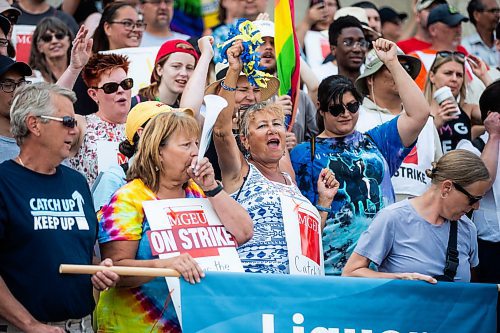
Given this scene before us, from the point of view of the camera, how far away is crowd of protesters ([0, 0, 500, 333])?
5.89m

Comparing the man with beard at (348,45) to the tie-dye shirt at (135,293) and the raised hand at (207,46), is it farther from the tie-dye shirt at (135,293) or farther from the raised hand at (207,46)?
the tie-dye shirt at (135,293)

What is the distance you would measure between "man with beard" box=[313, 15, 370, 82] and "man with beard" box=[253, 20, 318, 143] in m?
0.71

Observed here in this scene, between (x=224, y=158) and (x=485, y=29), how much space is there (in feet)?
20.3

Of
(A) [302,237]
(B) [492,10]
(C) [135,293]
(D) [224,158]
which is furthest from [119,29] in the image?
(B) [492,10]

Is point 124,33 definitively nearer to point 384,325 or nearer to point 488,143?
point 488,143

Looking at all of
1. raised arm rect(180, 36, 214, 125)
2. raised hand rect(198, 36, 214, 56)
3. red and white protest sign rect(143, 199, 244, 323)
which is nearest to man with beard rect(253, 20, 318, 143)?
raised hand rect(198, 36, 214, 56)

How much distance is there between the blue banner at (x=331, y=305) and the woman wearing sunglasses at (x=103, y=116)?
1.72 meters

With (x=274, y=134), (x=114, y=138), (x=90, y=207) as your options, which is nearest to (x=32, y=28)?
(x=114, y=138)

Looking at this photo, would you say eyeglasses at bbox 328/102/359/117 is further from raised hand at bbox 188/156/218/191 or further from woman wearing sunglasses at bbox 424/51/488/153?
raised hand at bbox 188/156/218/191

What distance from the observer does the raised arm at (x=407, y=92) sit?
8102 mm

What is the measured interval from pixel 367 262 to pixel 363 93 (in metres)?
2.70

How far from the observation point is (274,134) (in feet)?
23.5

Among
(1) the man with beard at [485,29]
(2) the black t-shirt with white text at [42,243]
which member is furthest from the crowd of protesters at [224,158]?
(1) the man with beard at [485,29]

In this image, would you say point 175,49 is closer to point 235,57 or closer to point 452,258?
point 235,57
